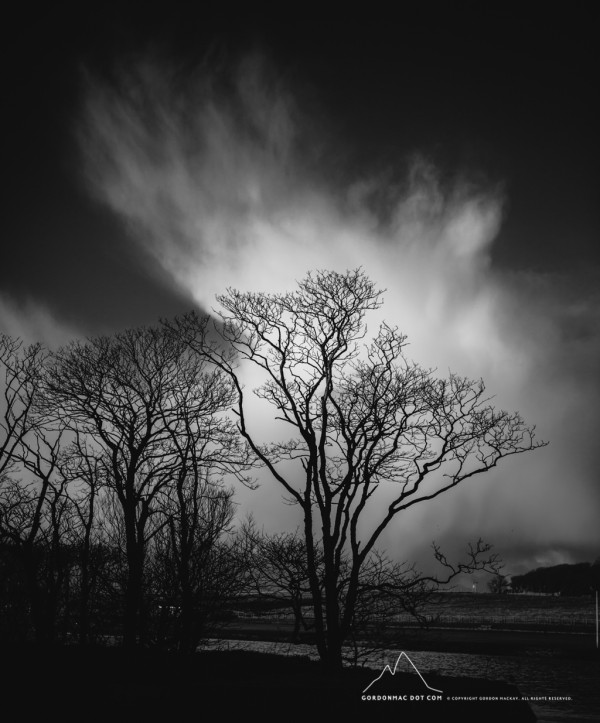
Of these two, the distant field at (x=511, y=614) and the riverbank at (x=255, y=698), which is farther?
the distant field at (x=511, y=614)

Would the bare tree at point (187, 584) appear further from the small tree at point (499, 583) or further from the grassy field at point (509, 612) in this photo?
the grassy field at point (509, 612)

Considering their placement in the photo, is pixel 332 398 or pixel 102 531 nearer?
pixel 332 398

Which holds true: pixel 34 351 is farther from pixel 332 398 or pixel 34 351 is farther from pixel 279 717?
pixel 279 717

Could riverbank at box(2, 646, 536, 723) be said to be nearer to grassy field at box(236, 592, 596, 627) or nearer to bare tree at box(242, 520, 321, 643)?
bare tree at box(242, 520, 321, 643)

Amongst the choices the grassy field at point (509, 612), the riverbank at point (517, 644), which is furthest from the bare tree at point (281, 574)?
the grassy field at point (509, 612)

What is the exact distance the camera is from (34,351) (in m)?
19.7

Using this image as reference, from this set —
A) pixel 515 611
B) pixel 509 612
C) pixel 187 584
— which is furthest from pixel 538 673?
pixel 515 611

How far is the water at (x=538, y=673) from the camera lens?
23230 mm

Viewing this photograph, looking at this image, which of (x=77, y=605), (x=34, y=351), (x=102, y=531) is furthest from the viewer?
(x=102, y=531)

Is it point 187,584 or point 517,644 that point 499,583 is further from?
point 187,584

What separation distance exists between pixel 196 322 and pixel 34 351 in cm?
744

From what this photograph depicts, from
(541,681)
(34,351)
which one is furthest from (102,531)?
(541,681)

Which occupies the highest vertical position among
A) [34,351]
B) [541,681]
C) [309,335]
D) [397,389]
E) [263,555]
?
[34,351]

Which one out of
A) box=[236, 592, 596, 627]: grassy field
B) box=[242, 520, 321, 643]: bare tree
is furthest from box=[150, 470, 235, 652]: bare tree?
box=[236, 592, 596, 627]: grassy field
